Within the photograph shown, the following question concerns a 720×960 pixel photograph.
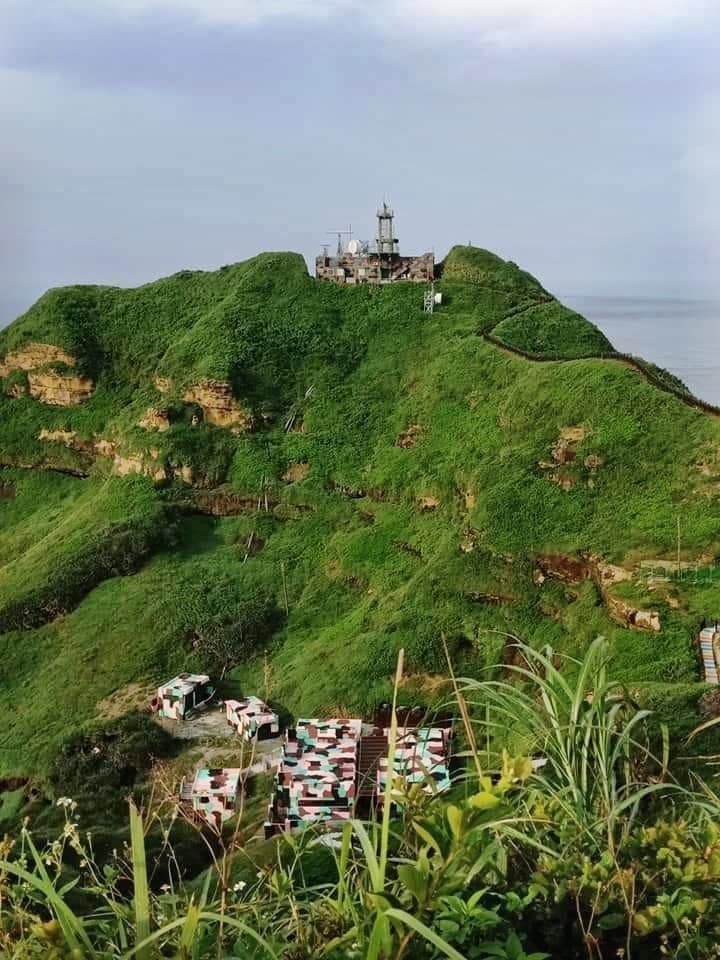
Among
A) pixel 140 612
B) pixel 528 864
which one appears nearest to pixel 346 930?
pixel 528 864

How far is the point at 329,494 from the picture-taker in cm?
3462

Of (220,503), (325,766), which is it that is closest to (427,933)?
(325,766)

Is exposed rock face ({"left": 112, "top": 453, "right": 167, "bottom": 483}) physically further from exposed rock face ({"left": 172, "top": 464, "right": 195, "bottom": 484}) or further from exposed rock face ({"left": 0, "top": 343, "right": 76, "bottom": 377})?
exposed rock face ({"left": 0, "top": 343, "right": 76, "bottom": 377})

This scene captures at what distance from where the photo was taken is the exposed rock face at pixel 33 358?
45.8 metres

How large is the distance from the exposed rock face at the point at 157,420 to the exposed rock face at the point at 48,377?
663 cm

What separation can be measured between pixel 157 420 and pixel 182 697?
17.6m

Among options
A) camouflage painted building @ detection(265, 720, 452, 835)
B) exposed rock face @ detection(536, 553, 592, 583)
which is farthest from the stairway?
camouflage painted building @ detection(265, 720, 452, 835)

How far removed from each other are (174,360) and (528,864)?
136 feet

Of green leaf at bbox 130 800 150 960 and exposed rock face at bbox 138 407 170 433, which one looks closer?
green leaf at bbox 130 800 150 960

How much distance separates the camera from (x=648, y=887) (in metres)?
4.20

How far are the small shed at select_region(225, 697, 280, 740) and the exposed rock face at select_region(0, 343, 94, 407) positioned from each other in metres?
25.2

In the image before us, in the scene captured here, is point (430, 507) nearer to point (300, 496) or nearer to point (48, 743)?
point (300, 496)

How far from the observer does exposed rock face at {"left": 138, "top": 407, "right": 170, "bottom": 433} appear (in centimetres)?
3997

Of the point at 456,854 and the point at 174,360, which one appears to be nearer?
the point at 456,854
